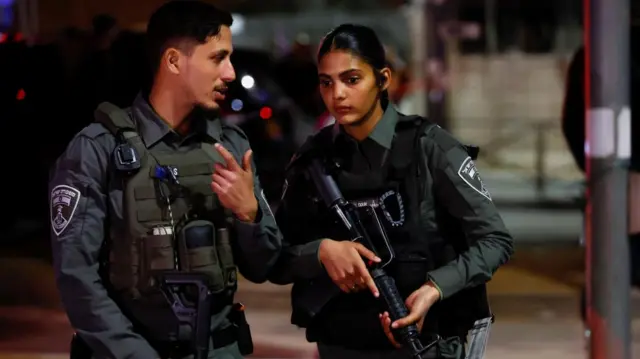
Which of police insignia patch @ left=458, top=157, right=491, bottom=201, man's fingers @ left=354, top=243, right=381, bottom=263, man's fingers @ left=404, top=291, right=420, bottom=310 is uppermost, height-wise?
police insignia patch @ left=458, top=157, right=491, bottom=201

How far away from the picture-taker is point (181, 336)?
2.70 m

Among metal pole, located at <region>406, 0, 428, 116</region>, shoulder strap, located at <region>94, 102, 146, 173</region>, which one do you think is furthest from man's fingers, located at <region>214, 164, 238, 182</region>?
metal pole, located at <region>406, 0, 428, 116</region>

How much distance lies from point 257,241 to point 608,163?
222cm

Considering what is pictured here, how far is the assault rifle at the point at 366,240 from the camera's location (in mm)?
2811

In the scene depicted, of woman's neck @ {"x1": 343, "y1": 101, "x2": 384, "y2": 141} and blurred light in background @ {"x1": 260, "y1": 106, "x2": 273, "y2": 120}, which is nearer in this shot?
woman's neck @ {"x1": 343, "y1": 101, "x2": 384, "y2": 141}

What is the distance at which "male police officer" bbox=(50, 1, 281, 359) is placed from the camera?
2.62m

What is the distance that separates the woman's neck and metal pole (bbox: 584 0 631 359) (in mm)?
1744

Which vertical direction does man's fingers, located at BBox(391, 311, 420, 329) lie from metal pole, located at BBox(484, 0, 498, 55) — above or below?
above

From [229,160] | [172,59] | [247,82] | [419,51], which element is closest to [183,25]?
[172,59]

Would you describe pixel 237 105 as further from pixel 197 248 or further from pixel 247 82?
pixel 197 248

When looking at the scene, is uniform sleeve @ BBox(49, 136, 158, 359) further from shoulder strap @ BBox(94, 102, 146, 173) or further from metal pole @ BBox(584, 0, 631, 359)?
metal pole @ BBox(584, 0, 631, 359)

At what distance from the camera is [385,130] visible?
3043 millimetres

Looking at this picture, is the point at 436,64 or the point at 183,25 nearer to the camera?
the point at 183,25

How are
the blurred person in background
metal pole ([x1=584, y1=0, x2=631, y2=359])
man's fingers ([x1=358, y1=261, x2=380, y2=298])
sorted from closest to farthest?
1. man's fingers ([x1=358, y1=261, x2=380, y2=298])
2. metal pole ([x1=584, y1=0, x2=631, y2=359])
3. the blurred person in background
